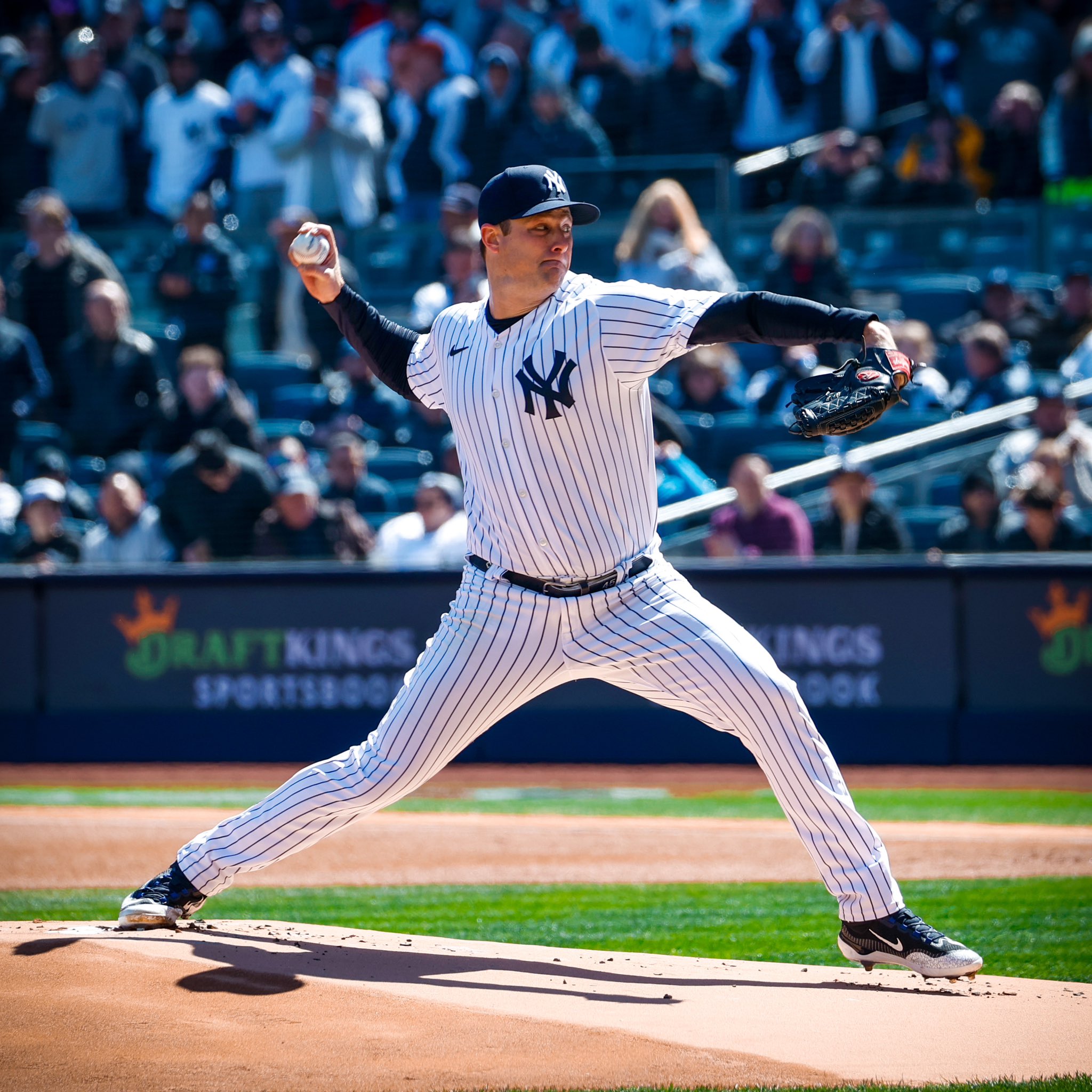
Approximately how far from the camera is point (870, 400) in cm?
319

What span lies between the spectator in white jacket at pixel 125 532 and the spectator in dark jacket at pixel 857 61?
550cm

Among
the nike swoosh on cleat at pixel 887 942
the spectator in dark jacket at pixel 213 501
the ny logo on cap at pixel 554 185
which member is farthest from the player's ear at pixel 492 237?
the spectator in dark jacket at pixel 213 501

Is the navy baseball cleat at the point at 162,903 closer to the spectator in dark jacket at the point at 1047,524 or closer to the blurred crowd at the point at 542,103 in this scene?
the spectator in dark jacket at the point at 1047,524

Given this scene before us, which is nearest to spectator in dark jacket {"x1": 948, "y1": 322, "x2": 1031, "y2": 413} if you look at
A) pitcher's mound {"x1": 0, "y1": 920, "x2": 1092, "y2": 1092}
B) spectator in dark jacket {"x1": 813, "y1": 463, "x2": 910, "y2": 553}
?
spectator in dark jacket {"x1": 813, "y1": 463, "x2": 910, "y2": 553}

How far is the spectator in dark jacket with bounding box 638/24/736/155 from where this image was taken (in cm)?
1073

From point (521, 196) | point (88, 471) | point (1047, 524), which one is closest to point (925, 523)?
point (1047, 524)

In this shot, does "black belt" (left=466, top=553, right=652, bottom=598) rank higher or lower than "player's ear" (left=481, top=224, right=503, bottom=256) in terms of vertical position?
lower

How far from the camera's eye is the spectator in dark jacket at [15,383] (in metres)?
10.3

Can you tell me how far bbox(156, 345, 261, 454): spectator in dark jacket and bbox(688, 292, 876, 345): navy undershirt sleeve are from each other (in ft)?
20.9

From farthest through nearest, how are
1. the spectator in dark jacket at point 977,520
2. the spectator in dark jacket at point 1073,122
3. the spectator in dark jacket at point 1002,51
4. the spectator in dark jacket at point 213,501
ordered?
the spectator in dark jacket at point 1002,51 < the spectator in dark jacket at point 1073,122 < the spectator in dark jacket at point 213,501 < the spectator in dark jacket at point 977,520

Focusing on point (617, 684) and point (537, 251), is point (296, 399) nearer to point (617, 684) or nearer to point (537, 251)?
point (537, 251)

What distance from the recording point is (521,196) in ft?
11.5

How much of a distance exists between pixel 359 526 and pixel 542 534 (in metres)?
5.33

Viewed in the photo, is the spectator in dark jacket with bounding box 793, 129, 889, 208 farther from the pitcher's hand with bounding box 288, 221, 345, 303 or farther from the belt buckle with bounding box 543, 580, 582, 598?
the belt buckle with bounding box 543, 580, 582, 598
